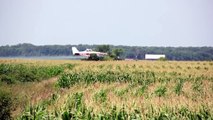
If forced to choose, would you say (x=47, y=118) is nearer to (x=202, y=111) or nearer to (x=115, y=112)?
(x=115, y=112)

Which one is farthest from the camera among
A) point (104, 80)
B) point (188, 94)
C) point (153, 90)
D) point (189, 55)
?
point (189, 55)

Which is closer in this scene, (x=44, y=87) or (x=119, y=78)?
(x=44, y=87)

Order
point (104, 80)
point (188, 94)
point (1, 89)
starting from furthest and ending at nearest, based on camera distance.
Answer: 1. point (104, 80)
2. point (188, 94)
3. point (1, 89)

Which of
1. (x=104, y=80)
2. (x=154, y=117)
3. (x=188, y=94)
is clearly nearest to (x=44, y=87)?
(x=104, y=80)

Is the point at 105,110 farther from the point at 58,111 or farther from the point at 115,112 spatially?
the point at 58,111

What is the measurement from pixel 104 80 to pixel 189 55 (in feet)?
541

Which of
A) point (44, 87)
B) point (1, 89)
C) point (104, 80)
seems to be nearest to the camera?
point (1, 89)

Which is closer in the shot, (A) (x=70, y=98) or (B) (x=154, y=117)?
(B) (x=154, y=117)

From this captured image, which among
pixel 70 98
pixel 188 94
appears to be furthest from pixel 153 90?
pixel 70 98

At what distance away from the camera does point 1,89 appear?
1781 centimetres

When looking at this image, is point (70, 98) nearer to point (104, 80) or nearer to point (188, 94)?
point (188, 94)

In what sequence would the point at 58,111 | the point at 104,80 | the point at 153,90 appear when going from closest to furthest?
1. the point at 58,111
2. the point at 153,90
3. the point at 104,80

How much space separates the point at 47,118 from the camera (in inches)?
511

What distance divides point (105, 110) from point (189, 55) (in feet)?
599
